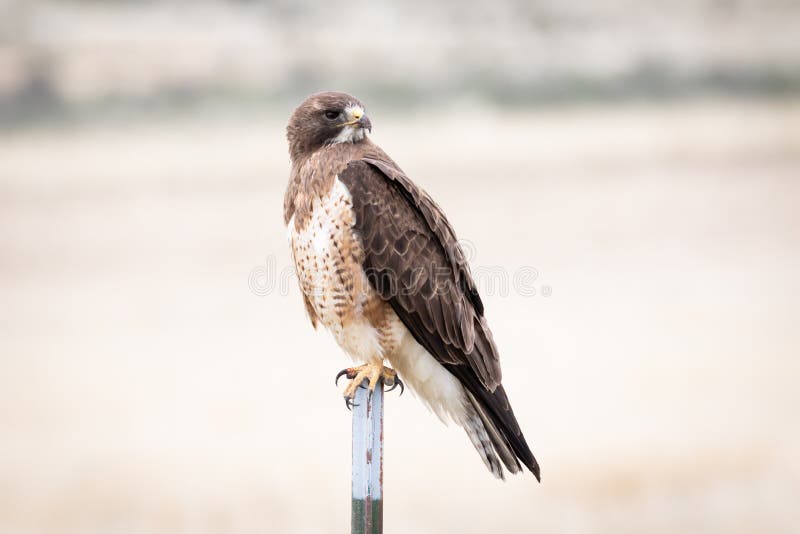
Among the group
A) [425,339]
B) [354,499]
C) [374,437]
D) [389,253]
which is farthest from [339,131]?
[354,499]

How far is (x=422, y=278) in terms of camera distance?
3469 mm

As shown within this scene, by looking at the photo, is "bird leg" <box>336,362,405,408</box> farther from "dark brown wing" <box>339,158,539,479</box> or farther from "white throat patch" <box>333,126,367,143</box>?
"white throat patch" <box>333,126,367,143</box>

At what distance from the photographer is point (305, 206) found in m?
3.47

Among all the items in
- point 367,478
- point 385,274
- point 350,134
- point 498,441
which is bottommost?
point 367,478

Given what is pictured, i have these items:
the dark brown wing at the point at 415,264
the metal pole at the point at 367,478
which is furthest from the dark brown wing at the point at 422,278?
the metal pole at the point at 367,478

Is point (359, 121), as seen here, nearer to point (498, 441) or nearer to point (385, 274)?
point (385, 274)

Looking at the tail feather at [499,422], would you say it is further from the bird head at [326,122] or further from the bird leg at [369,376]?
the bird head at [326,122]

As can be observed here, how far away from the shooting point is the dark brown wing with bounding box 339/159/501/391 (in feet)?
11.2

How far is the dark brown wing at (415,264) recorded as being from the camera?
340 centimetres

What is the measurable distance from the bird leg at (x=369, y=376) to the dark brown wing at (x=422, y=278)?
22cm

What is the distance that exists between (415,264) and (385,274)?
0.14m

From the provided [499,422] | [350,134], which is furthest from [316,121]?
[499,422]

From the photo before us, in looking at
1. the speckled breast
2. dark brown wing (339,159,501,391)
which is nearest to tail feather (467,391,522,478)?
dark brown wing (339,159,501,391)

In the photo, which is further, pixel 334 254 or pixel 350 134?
pixel 350 134
